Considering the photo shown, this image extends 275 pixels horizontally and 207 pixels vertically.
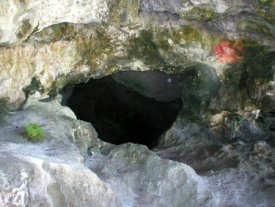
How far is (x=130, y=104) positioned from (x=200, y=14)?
427cm

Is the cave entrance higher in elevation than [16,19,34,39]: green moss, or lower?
lower

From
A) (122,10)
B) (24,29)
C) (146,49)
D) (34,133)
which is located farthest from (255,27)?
(34,133)

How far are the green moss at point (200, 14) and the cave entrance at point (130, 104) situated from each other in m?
3.06

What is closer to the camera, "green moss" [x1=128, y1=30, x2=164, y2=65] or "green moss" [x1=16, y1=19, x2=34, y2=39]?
"green moss" [x1=16, y1=19, x2=34, y2=39]

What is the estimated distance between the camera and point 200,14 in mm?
5457

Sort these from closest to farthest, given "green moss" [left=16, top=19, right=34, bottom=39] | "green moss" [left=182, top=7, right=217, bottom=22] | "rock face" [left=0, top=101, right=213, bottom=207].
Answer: "rock face" [left=0, top=101, right=213, bottom=207], "green moss" [left=16, top=19, right=34, bottom=39], "green moss" [left=182, top=7, right=217, bottom=22]

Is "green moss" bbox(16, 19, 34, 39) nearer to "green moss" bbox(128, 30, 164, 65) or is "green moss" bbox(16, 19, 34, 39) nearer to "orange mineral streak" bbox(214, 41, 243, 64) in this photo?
"green moss" bbox(128, 30, 164, 65)

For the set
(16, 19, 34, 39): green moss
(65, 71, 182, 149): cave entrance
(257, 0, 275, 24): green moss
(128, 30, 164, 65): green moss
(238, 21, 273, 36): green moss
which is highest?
(257, 0, 275, 24): green moss

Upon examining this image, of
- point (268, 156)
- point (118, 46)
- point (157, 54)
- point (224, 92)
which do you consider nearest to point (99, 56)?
point (118, 46)

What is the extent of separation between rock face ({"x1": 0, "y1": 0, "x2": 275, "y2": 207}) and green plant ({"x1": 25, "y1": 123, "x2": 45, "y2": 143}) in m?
0.10

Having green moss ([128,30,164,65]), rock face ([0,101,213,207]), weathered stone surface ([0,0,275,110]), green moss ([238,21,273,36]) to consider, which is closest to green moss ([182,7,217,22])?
weathered stone surface ([0,0,275,110])

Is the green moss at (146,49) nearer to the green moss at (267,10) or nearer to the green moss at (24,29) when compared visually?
the green moss at (267,10)

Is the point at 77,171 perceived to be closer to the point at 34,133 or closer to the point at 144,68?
the point at 34,133

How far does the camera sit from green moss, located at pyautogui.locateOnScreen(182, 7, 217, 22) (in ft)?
17.6
